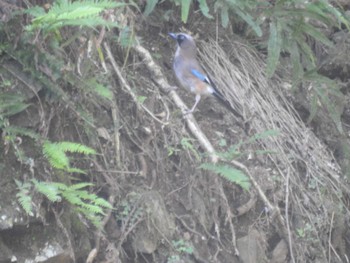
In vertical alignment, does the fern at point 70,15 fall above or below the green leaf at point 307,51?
above

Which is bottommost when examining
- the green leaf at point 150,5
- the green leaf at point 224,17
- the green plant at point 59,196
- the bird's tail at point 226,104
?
the bird's tail at point 226,104

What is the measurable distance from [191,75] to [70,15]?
2.32 m

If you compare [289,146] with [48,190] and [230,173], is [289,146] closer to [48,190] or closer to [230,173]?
[230,173]

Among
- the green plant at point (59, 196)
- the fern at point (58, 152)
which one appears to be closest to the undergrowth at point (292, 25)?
the fern at point (58, 152)

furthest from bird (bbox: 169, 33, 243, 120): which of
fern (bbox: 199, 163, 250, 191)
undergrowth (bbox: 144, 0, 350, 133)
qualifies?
fern (bbox: 199, 163, 250, 191)

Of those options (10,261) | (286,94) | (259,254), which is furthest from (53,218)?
(286,94)

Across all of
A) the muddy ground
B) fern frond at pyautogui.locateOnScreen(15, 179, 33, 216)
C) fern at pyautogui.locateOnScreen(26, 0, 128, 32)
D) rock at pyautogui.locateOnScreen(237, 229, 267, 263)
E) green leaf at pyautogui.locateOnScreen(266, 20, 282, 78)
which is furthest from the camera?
green leaf at pyautogui.locateOnScreen(266, 20, 282, 78)

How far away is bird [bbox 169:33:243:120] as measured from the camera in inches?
229

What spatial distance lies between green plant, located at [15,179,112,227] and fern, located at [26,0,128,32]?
1020 millimetres

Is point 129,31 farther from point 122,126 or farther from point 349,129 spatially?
point 349,129

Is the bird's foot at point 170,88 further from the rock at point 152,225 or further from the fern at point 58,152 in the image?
the fern at point 58,152

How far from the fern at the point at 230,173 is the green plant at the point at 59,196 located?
1127 mm

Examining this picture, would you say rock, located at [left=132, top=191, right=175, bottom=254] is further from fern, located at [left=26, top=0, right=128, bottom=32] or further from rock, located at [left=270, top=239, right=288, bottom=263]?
fern, located at [left=26, top=0, right=128, bottom=32]

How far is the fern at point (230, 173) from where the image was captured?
465cm
